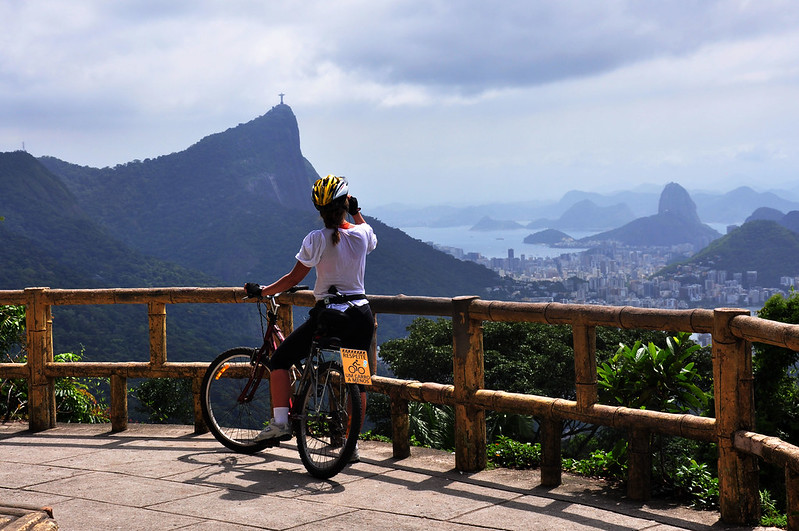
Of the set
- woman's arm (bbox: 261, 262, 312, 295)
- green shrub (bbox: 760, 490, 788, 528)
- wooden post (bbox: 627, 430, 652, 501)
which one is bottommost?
green shrub (bbox: 760, 490, 788, 528)

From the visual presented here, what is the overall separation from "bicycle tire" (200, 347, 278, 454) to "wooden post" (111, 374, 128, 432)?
108 cm

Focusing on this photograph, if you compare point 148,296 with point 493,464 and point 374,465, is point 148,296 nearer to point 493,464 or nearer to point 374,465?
point 374,465

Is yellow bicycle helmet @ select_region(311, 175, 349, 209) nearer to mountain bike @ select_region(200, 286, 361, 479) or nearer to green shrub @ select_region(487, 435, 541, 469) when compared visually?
mountain bike @ select_region(200, 286, 361, 479)

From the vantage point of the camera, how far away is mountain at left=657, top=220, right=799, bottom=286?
135375 millimetres

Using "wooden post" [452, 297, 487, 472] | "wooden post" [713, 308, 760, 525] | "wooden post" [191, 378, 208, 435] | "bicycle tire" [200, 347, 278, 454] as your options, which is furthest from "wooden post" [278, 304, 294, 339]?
"wooden post" [713, 308, 760, 525]

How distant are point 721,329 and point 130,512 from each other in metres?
3.14

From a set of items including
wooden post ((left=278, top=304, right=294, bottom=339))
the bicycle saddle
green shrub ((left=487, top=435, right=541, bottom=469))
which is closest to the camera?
the bicycle saddle

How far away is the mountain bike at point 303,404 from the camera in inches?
217

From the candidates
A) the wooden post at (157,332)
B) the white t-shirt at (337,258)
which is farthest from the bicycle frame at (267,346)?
the wooden post at (157,332)

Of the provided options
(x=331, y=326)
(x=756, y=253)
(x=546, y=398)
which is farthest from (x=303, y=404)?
(x=756, y=253)

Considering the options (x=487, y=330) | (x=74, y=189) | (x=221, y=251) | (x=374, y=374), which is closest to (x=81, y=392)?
(x=374, y=374)

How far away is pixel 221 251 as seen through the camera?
14175 centimetres

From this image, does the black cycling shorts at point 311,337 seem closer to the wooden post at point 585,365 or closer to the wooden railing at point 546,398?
the wooden railing at point 546,398

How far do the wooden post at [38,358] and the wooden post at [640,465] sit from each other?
4864mm
